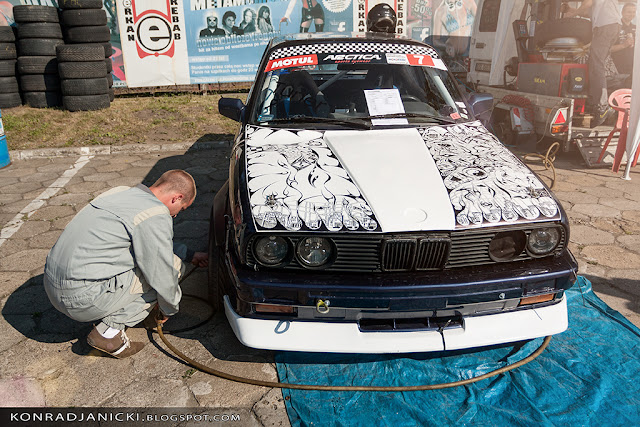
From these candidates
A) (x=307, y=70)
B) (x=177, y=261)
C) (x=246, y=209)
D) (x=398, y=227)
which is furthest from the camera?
(x=307, y=70)

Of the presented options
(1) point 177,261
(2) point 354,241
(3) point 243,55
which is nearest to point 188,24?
(3) point 243,55

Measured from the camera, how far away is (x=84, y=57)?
29.4ft

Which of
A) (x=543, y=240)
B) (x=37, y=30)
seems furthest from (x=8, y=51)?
(x=543, y=240)

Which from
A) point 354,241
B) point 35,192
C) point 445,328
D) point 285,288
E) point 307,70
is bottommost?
point 35,192

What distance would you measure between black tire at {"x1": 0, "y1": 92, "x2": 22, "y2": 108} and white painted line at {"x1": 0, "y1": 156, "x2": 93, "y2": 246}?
3.12m

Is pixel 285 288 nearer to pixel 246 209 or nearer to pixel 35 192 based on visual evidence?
pixel 246 209

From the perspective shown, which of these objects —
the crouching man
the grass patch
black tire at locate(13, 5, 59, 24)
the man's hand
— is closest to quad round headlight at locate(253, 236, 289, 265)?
the crouching man

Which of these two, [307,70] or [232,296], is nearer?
[232,296]

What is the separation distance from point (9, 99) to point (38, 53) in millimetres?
1049

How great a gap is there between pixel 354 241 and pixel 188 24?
10284 mm

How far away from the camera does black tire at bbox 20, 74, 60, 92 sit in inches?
368

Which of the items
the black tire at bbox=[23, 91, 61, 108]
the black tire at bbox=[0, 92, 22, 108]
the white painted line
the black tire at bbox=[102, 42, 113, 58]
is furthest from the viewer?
the black tire at bbox=[102, 42, 113, 58]

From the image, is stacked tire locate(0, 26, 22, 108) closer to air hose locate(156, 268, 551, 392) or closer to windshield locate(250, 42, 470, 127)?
windshield locate(250, 42, 470, 127)

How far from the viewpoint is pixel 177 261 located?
3158 mm
